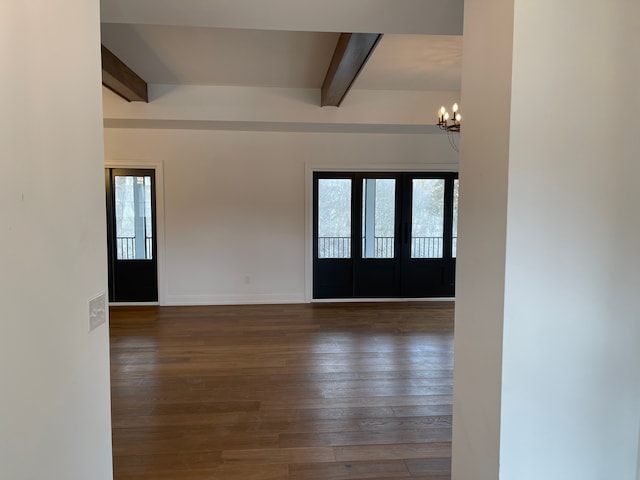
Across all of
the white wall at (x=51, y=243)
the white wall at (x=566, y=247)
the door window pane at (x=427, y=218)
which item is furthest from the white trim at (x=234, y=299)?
the white wall at (x=566, y=247)

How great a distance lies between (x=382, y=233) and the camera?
6.07 metres

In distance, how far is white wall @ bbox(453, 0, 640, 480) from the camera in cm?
128

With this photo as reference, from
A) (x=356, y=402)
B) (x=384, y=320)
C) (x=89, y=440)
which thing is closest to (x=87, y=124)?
(x=89, y=440)

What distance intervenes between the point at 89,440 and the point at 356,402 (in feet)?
6.55

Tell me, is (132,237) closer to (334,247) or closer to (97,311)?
(334,247)

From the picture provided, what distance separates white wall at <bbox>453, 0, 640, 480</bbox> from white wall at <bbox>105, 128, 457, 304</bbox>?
14.7ft

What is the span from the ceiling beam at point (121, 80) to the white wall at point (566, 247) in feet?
12.2

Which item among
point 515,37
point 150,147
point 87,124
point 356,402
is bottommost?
point 356,402

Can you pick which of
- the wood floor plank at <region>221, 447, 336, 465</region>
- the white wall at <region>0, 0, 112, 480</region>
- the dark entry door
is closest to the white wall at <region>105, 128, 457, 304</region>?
the dark entry door

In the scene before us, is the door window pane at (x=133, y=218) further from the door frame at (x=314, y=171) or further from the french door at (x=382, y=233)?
the french door at (x=382, y=233)

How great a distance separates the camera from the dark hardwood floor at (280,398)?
7.48 ft

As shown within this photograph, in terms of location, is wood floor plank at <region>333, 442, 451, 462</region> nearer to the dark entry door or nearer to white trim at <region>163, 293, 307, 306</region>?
white trim at <region>163, 293, 307, 306</region>

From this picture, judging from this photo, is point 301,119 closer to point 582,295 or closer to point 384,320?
point 384,320

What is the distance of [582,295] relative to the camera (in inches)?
53.2
